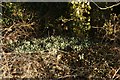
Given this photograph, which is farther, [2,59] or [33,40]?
[33,40]

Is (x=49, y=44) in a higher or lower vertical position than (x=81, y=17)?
lower

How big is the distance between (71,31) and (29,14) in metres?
0.86

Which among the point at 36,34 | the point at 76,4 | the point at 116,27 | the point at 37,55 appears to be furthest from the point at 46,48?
the point at 116,27

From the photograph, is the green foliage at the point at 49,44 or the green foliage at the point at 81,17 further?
the green foliage at the point at 81,17

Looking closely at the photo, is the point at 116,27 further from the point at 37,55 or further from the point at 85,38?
the point at 37,55

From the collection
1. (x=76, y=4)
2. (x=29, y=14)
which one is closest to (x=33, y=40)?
(x=29, y=14)

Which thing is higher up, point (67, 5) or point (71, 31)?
point (67, 5)

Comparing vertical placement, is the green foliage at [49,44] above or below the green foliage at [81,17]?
below

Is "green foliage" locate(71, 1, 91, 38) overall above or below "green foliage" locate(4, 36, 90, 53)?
above

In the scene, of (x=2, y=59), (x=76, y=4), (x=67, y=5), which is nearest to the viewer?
(x=2, y=59)

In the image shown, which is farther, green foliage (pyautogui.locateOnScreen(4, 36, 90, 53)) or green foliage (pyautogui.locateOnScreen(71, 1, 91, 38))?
green foliage (pyautogui.locateOnScreen(71, 1, 91, 38))

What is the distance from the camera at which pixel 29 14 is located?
17.2 feet

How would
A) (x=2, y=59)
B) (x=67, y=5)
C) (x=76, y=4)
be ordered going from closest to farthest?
(x=2, y=59), (x=76, y=4), (x=67, y=5)

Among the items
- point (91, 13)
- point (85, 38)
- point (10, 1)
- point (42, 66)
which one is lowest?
point (42, 66)
